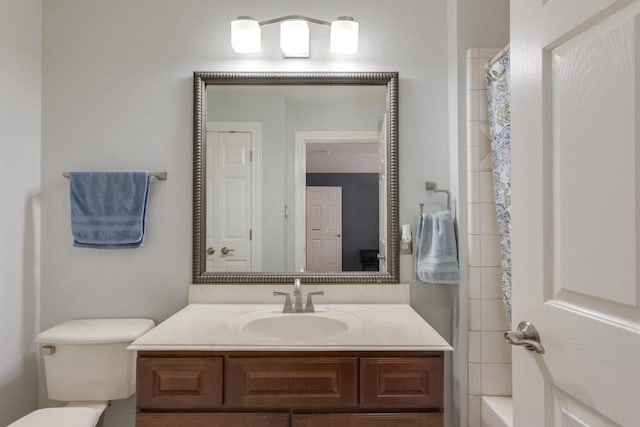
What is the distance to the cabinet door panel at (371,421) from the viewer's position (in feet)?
4.07

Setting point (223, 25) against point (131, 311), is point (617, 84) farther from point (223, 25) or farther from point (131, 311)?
point (131, 311)

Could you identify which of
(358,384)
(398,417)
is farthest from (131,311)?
(398,417)

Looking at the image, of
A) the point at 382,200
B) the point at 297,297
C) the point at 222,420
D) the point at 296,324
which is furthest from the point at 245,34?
the point at 222,420

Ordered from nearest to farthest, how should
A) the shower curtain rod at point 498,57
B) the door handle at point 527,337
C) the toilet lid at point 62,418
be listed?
the door handle at point 527,337
the toilet lid at point 62,418
the shower curtain rod at point 498,57

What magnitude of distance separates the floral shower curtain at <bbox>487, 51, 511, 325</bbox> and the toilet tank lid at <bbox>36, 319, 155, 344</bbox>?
1.50 m

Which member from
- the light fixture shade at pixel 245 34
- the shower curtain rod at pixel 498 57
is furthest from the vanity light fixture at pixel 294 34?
the shower curtain rod at pixel 498 57

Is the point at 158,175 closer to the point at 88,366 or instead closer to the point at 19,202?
the point at 19,202

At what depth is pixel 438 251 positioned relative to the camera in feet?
5.50

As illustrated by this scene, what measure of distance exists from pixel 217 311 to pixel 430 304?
3.15ft

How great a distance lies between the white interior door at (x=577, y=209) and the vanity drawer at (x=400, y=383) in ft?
1.13

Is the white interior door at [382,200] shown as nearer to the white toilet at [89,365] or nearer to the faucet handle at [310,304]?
the faucet handle at [310,304]

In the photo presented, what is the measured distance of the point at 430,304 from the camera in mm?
1798

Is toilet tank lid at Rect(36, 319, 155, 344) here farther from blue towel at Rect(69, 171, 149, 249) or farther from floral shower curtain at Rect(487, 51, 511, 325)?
floral shower curtain at Rect(487, 51, 511, 325)

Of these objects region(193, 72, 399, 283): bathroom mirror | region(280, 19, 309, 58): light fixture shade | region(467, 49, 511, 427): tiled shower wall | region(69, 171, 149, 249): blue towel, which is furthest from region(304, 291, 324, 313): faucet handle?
region(280, 19, 309, 58): light fixture shade
